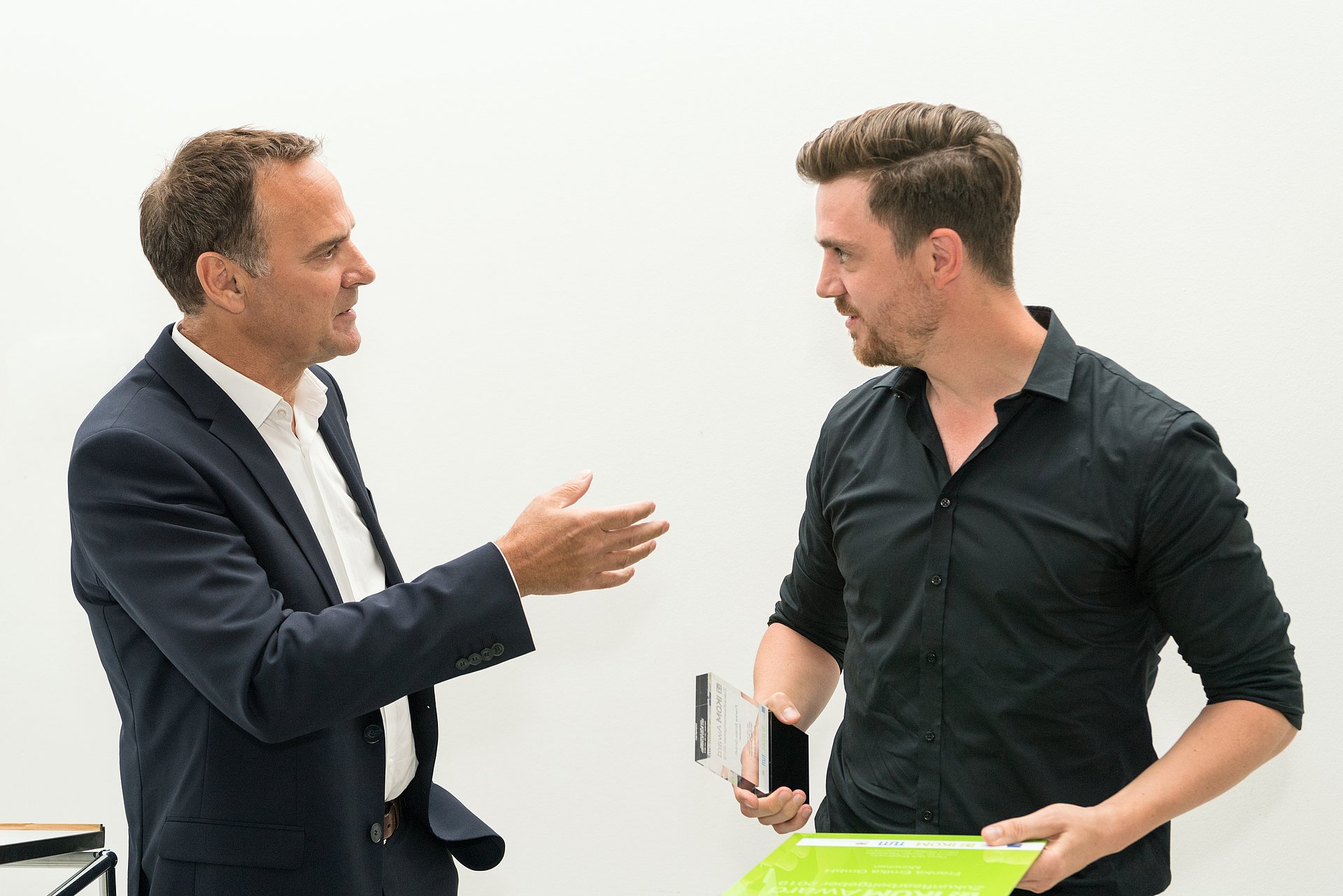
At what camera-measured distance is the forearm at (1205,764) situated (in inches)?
53.2

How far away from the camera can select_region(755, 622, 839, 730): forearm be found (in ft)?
5.89

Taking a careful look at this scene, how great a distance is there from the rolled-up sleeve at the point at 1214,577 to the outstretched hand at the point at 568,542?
24.1 inches

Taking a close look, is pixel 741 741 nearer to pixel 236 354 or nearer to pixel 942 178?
pixel 942 178

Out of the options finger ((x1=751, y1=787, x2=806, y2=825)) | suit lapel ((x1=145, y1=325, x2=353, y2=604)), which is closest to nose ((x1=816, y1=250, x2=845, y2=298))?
finger ((x1=751, y1=787, x2=806, y2=825))

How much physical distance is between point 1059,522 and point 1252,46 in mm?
1627

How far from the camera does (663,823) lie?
9.87 ft

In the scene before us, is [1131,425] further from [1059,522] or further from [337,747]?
[337,747]

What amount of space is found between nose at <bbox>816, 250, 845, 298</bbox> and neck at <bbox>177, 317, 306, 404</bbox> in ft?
2.63

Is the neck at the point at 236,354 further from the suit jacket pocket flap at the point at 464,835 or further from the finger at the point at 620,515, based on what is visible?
the suit jacket pocket flap at the point at 464,835

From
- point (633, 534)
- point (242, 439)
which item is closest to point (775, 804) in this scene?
point (633, 534)

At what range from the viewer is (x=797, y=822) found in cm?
161

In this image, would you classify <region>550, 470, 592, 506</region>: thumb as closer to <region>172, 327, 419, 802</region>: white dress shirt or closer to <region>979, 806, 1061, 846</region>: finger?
<region>172, 327, 419, 802</region>: white dress shirt

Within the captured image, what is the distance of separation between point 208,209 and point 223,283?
0.36 feet

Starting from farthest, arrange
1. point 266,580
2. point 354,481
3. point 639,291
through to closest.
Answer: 1. point 639,291
2. point 354,481
3. point 266,580
